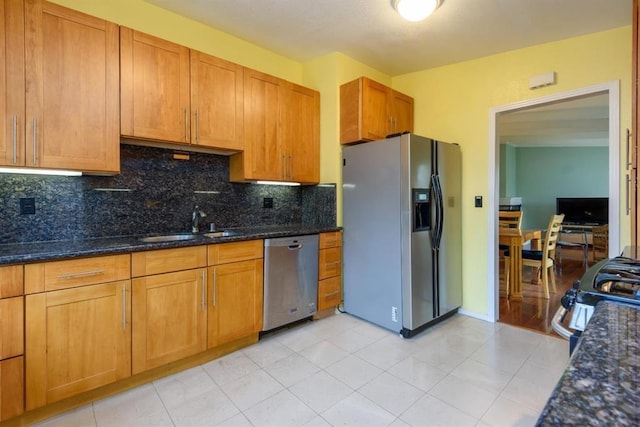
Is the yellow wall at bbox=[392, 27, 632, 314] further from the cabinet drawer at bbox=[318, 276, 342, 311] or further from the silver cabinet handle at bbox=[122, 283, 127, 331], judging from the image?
the silver cabinet handle at bbox=[122, 283, 127, 331]

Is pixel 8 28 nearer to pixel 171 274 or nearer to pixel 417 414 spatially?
pixel 171 274

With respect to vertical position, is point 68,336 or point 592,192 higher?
point 592,192

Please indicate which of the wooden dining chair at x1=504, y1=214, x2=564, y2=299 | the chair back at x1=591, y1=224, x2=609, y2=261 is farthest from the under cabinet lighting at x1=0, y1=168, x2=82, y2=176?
the chair back at x1=591, y1=224, x2=609, y2=261

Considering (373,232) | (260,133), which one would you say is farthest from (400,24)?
(373,232)

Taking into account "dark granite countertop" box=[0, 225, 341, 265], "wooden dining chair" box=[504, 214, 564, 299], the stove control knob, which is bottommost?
"wooden dining chair" box=[504, 214, 564, 299]

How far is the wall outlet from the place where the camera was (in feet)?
6.32

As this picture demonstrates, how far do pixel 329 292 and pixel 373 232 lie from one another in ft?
2.39

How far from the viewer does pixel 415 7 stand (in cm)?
212

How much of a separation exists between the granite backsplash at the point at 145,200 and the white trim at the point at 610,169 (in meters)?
1.53

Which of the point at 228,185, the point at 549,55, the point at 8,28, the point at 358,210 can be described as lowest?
the point at 358,210

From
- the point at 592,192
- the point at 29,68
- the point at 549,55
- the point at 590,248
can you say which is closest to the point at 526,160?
the point at 592,192

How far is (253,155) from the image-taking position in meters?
2.72

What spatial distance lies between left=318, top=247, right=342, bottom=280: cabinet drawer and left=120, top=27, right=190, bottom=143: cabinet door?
1529 millimetres

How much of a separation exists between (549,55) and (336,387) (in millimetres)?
3180
